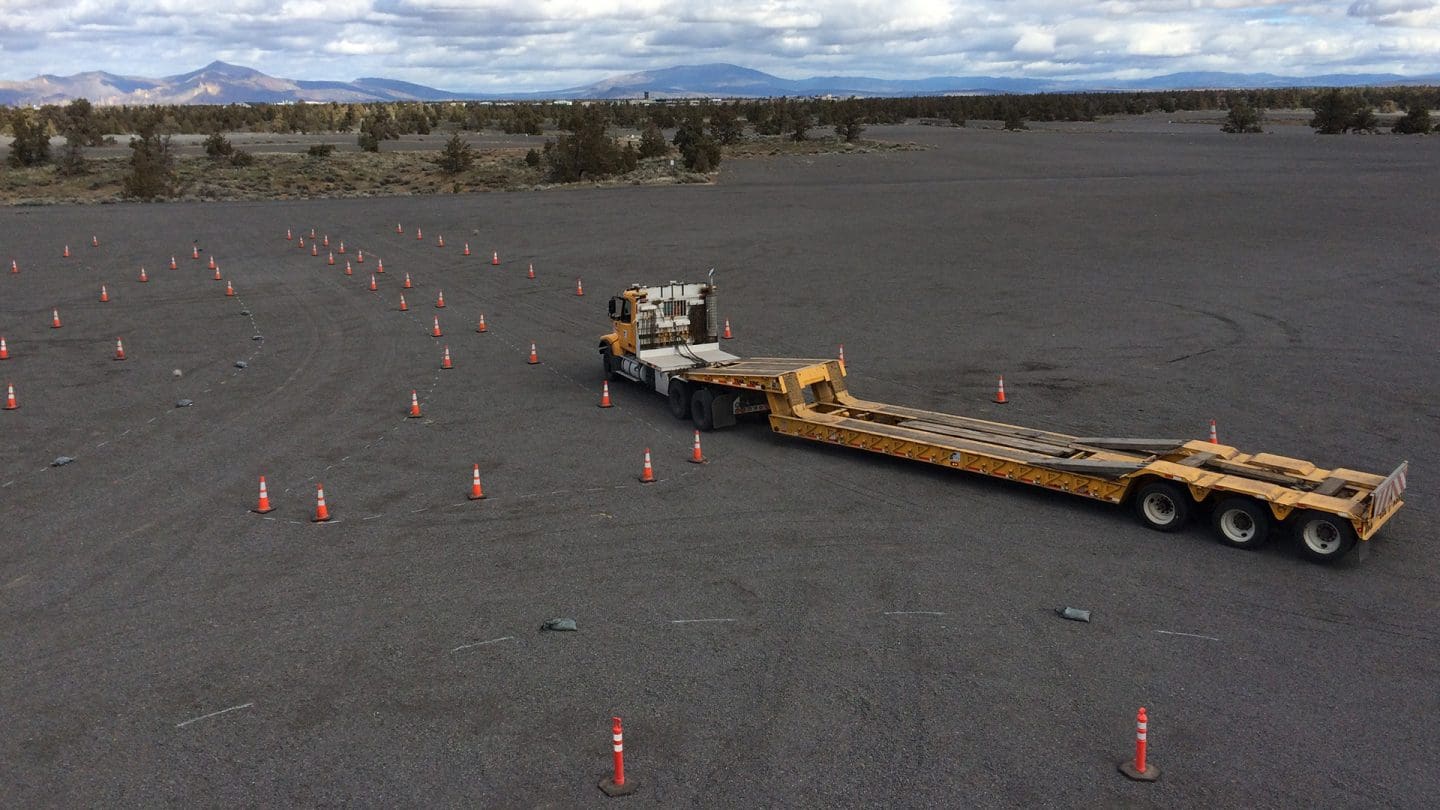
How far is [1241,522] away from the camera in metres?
13.6

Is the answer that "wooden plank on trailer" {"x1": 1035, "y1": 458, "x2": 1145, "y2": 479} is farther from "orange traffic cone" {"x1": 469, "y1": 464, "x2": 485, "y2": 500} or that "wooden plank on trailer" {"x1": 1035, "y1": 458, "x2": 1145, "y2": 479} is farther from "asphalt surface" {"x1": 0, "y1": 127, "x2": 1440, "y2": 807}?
"orange traffic cone" {"x1": 469, "y1": 464, "x2": 485, "y2": 500}

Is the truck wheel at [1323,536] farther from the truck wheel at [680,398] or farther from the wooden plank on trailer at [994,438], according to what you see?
the truck wheel at [680,398]

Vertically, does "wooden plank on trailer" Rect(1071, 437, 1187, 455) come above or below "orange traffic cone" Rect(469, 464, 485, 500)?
above

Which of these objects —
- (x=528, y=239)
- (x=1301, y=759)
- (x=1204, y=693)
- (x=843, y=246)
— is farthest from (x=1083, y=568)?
(x=528, y=239)

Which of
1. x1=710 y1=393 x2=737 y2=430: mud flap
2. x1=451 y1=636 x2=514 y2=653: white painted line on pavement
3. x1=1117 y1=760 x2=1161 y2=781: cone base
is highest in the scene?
x1=710 y1=393 x2=737 y2=430: mud flap

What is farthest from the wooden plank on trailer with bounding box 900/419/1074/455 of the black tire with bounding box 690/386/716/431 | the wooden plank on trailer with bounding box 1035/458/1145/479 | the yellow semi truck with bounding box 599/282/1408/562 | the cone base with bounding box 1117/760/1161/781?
the cone base with bounding box 1117/760/1161/781

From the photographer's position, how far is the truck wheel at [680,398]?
20.1 meters

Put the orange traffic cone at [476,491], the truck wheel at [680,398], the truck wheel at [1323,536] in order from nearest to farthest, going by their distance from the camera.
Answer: the truck wheel at [1323,536], the orange traffic cone at [476,491], the truck wheel at [680,398]

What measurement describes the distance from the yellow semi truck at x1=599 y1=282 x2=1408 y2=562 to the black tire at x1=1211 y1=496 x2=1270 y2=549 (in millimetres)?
15

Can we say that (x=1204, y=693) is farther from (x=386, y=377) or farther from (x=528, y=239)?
(x=528, y=239)

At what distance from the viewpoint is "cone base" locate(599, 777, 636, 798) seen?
8712mm

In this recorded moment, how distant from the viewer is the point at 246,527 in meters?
14.8

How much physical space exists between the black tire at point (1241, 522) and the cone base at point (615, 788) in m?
8.48

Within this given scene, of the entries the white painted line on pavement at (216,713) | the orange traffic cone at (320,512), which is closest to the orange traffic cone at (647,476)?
the orange traffic cone at (320,512)
